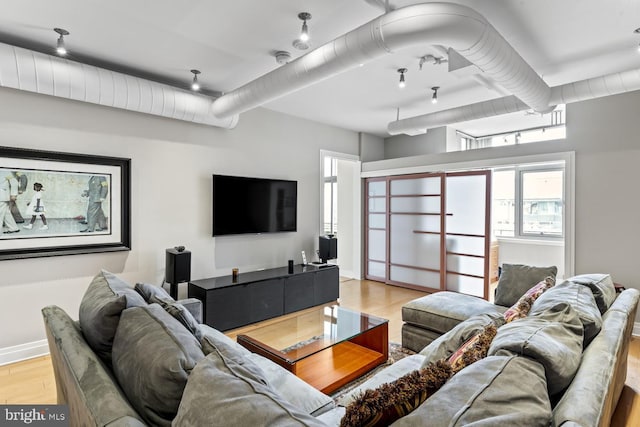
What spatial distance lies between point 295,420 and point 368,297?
445 centimetres

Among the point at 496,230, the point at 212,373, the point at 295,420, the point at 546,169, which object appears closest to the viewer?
the point at 295,420

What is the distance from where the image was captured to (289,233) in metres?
5.05

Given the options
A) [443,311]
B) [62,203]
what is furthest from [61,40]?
[443,311]

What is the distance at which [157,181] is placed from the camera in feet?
12.4

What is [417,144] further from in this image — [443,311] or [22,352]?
[22,352]

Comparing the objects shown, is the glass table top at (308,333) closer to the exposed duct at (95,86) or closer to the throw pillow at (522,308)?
the throw pillow at (522,308)

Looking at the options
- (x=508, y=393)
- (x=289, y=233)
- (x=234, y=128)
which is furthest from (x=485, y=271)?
(x=508, y=393)

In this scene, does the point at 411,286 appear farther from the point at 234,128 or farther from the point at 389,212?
the point at 234,128

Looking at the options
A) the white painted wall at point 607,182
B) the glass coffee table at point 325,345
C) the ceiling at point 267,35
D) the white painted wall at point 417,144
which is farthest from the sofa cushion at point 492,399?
the white painted wall at point 417,144

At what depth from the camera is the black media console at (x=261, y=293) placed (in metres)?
3.63

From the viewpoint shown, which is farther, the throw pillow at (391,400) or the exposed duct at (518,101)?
the exposed duct at (518,101)

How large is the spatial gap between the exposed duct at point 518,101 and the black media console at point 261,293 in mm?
2323

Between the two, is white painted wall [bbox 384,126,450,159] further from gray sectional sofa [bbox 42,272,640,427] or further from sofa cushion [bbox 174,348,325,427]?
sofa cushion [bbox 174,348,325,427]

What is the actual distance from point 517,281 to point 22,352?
14.8ft
